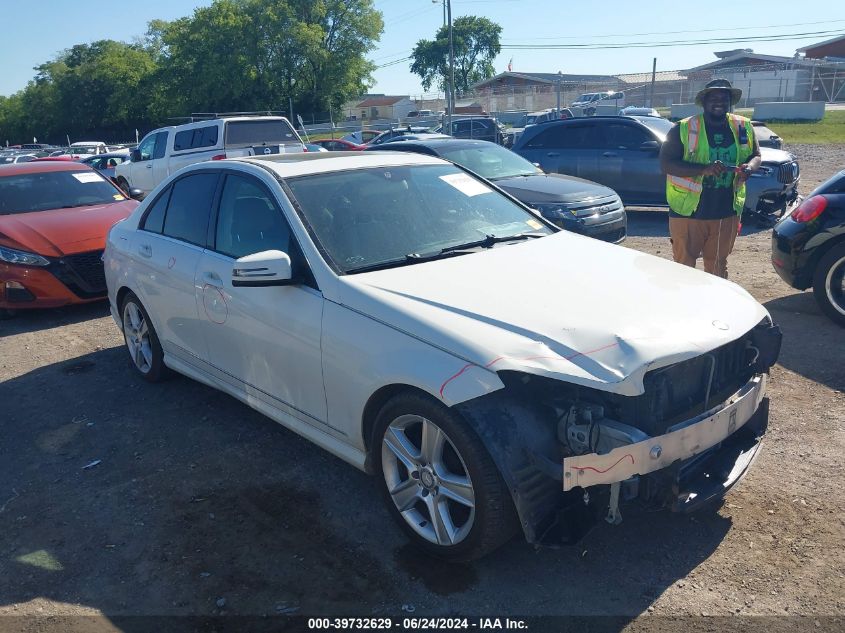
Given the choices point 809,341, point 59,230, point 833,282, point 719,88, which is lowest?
point 809,341

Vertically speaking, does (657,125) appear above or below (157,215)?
below

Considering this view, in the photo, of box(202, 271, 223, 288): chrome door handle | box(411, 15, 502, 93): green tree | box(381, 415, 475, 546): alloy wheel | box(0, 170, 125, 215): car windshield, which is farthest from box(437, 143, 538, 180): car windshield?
box(411, 15, 502, 93): green tree

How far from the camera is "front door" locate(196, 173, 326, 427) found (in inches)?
142

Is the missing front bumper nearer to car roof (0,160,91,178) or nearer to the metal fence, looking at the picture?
car roof (0,160,91,178)

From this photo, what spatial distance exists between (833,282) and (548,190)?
3.94 meters

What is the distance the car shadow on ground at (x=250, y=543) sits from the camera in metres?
3.00

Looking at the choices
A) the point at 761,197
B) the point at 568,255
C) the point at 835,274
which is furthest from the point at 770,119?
the point at 568,255

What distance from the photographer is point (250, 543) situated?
135 inches

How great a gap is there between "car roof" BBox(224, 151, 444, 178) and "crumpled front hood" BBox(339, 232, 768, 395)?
99cm

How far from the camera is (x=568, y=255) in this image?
158 inches

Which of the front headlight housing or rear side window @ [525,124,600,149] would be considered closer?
the front headlight housing

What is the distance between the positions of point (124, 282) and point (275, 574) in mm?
3117

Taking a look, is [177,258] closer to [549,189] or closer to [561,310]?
[561,310]

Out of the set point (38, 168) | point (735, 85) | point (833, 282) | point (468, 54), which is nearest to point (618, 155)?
point (833, 282)
